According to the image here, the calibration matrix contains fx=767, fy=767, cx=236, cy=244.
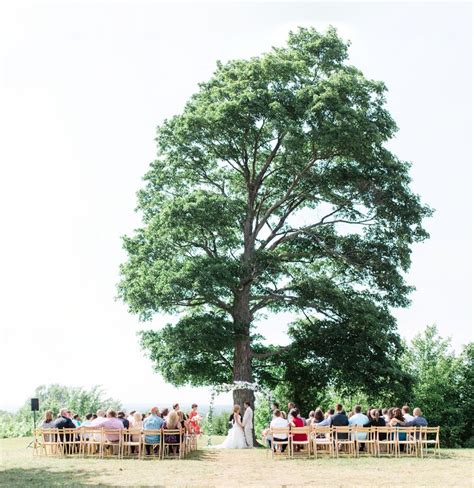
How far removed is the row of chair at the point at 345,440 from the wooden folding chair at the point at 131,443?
3276 millimetres

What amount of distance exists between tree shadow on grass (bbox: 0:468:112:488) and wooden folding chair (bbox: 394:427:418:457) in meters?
8.08

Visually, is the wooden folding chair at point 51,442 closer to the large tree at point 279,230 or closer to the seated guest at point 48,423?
the seated guest at point 48,423

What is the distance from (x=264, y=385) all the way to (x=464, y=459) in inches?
474

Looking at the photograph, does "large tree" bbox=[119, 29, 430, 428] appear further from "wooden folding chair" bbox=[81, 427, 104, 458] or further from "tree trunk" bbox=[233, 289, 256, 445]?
"wooden folding chair" bbox=[81, 427, 104, 458]

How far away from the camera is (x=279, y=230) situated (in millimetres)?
30062

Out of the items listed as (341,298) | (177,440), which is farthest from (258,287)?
(177,440)

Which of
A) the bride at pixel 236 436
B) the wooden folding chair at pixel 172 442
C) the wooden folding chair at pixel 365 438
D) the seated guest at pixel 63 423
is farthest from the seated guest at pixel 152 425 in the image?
the wooden folding chair at pixel 365 438

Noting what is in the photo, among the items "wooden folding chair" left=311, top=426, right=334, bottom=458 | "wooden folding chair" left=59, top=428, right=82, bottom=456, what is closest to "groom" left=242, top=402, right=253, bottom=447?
"wooden folding chair" left=311, top=426, right=334, bottom=458

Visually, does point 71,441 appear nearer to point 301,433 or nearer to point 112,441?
point 112,441

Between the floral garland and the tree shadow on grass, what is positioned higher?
the floral garland

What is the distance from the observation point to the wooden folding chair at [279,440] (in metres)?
18.9

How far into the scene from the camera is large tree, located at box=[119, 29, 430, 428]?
87.4 ft

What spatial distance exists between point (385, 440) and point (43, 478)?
9.15m

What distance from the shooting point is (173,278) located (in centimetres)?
2556
